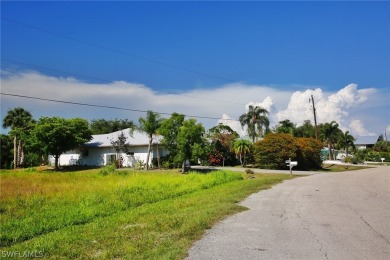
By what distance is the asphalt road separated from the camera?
723 centimetres

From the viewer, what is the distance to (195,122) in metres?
38.0

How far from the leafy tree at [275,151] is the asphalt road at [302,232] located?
88.1 ft

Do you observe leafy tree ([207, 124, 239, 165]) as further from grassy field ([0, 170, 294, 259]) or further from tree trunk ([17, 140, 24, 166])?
tree trunk ([17, 140, 24, 166])

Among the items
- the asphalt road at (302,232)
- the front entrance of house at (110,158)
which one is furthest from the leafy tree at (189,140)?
the asphalt road at (302,232)

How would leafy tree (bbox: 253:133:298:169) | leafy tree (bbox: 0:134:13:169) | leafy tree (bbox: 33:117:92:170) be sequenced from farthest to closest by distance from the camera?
leafy tree (bbox: 0:134:13:169)
leafy tree (bbox: 33:117:92:170)
leafy tree (bbox: 253:133:298:169)

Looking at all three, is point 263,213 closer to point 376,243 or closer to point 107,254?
point 376,243

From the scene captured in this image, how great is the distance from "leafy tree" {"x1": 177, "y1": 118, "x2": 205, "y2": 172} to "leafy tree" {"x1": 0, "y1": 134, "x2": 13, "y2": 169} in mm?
35088

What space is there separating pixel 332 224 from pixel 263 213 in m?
2.48

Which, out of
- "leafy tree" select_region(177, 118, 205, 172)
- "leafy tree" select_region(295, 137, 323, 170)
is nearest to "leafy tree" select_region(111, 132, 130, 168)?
"leafy tree" select_region(177, 118, 205, 172)

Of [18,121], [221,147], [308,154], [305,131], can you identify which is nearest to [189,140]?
[221,147]

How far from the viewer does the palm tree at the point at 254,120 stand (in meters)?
56.8

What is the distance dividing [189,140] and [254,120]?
22.6m

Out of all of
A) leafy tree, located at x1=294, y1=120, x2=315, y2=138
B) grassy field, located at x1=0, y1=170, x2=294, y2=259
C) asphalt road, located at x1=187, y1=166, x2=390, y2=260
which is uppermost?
leafy tree, located at x1=294, y1=120, x2=315, y2=138

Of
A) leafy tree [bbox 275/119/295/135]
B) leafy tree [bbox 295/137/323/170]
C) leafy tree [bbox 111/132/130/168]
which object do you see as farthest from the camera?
leafy tree [bbox 275/119/295/135]
